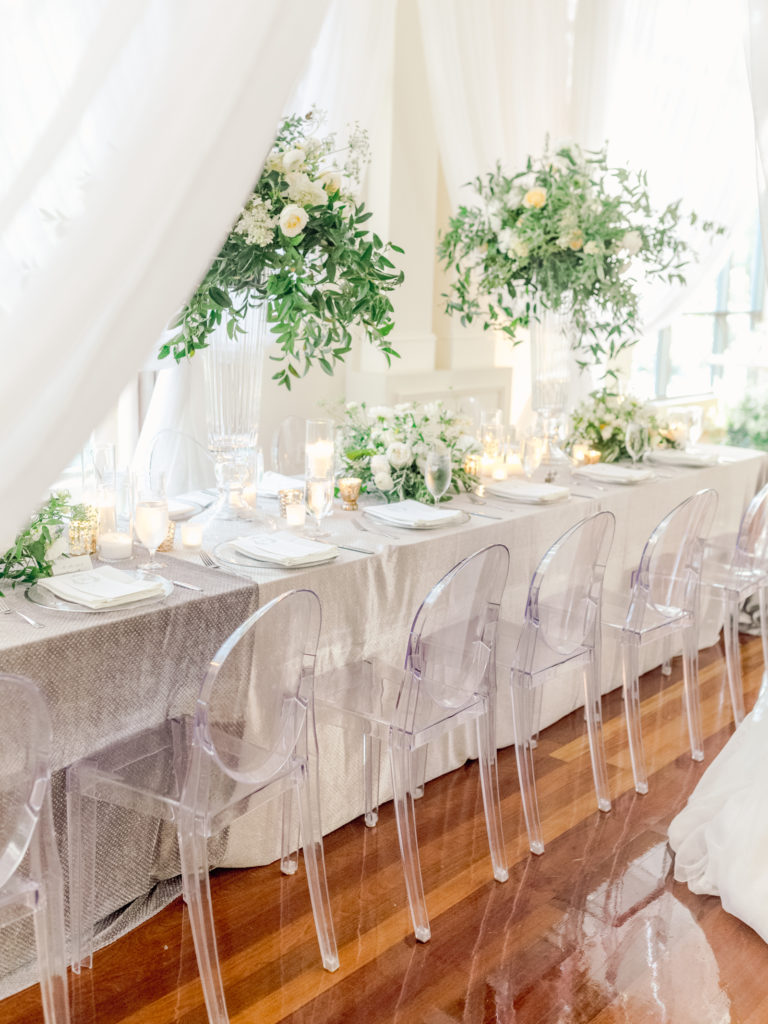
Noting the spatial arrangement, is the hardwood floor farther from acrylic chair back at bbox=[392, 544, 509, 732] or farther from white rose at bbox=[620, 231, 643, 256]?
white rose at bbox=[620, 231, 643, 256]

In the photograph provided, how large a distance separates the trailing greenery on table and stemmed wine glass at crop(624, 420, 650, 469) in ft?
7.82

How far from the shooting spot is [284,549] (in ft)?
8.99

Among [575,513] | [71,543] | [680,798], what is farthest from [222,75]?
[680,798]

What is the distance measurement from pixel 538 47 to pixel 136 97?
3519mm

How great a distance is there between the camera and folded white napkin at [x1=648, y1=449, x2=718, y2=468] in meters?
4.30

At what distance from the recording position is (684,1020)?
228 centimetres

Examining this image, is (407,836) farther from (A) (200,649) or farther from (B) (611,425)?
(B) (611,425)

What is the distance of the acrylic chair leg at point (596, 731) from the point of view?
3145mm

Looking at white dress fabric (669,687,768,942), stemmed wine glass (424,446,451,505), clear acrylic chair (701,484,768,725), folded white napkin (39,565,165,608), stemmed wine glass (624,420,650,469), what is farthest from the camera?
stemmed wine glass (624,420,650,469)

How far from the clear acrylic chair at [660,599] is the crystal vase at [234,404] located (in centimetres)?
118

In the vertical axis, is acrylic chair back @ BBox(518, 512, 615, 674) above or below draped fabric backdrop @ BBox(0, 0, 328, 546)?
below

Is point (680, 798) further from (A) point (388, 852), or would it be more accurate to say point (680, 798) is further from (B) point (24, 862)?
(B) point (24, 862)

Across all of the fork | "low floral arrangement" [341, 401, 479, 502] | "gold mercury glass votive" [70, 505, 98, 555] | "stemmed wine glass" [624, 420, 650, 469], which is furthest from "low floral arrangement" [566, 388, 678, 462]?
the fork

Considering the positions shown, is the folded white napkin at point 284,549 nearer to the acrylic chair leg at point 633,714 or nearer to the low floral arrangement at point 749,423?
the acrylic chair leg at point 633,714
